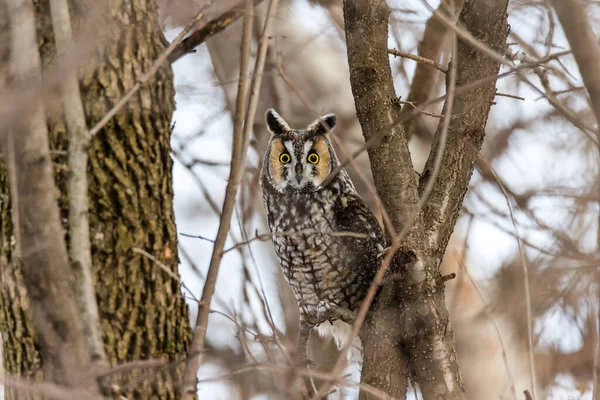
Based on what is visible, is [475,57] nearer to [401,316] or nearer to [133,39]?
[401,316]

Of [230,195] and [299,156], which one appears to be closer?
[230,195]

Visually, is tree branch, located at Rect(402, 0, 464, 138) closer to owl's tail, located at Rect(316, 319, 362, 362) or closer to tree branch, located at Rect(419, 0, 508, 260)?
tree branch, located at Rect(419, 0, 508, 260)

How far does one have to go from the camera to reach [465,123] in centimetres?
245

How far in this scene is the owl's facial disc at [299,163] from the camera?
3.31m

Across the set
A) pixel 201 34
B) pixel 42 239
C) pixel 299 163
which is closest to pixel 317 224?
pixel 299 163

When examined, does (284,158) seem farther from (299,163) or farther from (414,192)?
(414,192)

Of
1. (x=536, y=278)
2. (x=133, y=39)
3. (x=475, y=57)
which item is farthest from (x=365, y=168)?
(x=133, y=39)

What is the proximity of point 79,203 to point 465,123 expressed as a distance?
4.97 ft

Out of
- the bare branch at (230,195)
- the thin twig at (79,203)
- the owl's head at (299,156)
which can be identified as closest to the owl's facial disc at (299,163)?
the owl's head at (299,156)

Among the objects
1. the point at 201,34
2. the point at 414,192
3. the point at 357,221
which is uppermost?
the point at 201,34

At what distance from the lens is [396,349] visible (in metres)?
2.32

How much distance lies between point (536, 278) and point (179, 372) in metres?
1.92

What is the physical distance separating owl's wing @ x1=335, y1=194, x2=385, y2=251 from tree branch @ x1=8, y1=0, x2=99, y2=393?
186 centimetres

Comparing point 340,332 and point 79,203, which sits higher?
point 79,203
